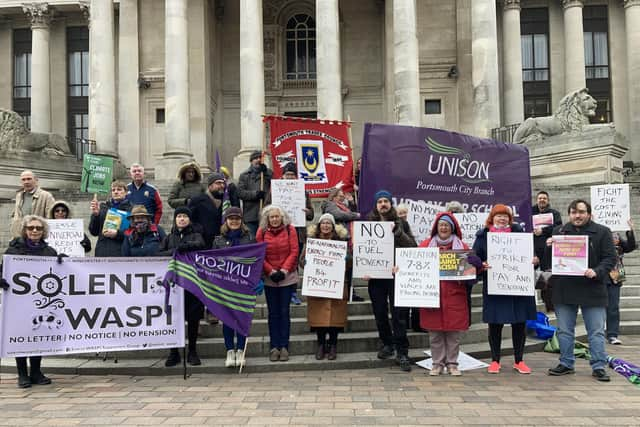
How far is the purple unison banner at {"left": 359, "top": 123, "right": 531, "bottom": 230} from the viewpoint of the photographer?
8.06m

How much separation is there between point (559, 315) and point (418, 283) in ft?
6.29

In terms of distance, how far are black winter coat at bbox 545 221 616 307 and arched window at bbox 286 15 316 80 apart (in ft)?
76.1

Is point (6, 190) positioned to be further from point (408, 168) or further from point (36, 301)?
point (408, 168)

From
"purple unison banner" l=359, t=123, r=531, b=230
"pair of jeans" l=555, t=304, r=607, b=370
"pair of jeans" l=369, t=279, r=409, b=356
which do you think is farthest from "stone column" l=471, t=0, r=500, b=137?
"pair of jeans" l=369, t=279, r=409, b=356

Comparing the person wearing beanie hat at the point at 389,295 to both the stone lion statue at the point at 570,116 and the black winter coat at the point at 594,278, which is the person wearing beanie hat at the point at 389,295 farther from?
the stone lion statue at the point at 570,116

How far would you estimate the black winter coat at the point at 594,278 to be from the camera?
6711 millimetres

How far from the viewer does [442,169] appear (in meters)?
8.39

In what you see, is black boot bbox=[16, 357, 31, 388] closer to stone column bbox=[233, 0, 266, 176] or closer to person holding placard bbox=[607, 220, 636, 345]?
person holding placard bbox=[607, 220, 636, 345]

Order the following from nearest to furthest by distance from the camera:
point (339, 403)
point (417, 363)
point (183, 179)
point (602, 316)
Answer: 1. point (339, 403)
2. point (602, 316)
3. point (417, 363)
4. point (183, 179)

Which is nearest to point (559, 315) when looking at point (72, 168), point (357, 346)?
point (357, 346)

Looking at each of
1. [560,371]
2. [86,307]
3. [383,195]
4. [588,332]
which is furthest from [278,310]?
[588,332]

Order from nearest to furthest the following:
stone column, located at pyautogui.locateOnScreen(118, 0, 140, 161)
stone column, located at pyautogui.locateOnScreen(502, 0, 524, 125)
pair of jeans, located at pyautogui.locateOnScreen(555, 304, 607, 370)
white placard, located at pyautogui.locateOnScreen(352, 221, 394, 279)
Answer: pair of jeans, located at pyautogui.locateOnScreen(555, 304, 607, 370) → white placard, located at pyautogui.locateOnScreen(352, 221, 394, 279) → stone column, located at pyautogui.locateOnScreen(118, 0, 140, 161) → stone column, located at pyautogui.locateOnScreen(502, 0, 524, 125)

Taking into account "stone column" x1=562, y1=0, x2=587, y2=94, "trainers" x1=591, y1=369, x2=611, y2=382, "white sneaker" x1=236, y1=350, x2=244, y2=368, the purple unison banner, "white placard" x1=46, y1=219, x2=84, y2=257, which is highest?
"stone column" x1=562, y1=0, x2=587, y2=94

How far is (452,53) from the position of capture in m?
26.3
